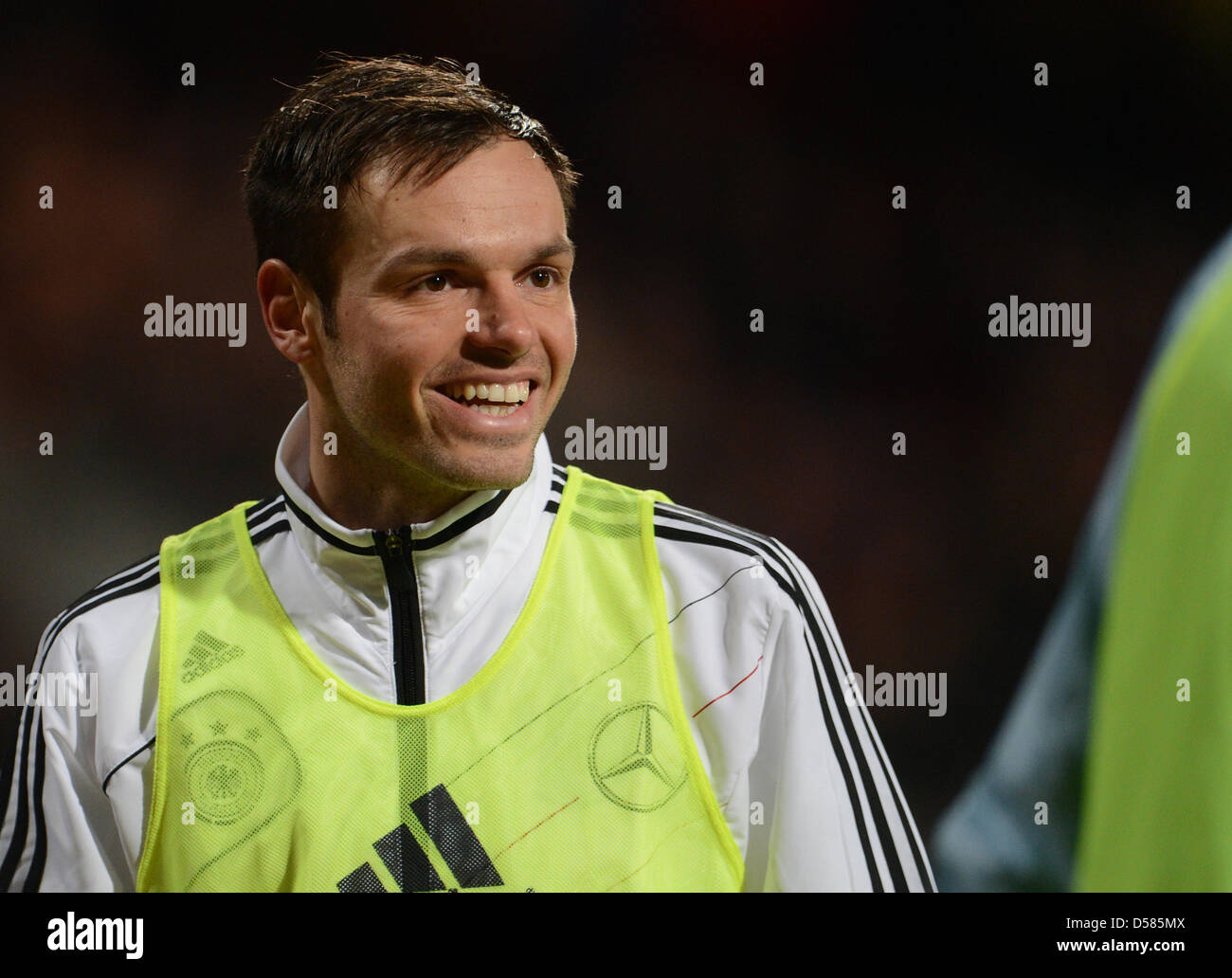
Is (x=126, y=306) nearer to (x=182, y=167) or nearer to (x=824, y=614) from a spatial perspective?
(x=182, y=167)

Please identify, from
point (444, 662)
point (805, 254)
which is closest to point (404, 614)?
point (444, 662)

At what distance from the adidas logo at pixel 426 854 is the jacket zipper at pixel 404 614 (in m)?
0.12

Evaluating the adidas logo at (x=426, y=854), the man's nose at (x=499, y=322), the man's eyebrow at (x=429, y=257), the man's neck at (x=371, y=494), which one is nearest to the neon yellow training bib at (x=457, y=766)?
the adidas logo at (x=426, y=854)

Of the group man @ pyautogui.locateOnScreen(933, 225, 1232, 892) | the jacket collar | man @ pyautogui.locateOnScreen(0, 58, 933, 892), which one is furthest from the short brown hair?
man @ pyautogui.locateOnScreen(933, 225, 1232, 892)

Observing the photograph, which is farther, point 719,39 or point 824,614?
point 719,39

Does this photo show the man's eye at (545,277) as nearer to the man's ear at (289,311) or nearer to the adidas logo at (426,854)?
the man's ear at (289,311)

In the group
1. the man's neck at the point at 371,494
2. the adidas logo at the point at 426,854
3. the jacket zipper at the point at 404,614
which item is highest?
the man's neck at the point at 371,494

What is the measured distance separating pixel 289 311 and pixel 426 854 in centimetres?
66

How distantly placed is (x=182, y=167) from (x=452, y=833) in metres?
0.93

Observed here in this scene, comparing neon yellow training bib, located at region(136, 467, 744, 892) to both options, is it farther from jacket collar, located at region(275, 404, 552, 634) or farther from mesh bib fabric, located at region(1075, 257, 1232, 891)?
mesh bib fabric, located at region(1075, 257, 1232, 891)

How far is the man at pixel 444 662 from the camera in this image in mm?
1318

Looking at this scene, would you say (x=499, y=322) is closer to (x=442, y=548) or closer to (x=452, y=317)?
(x=452, y=317)
